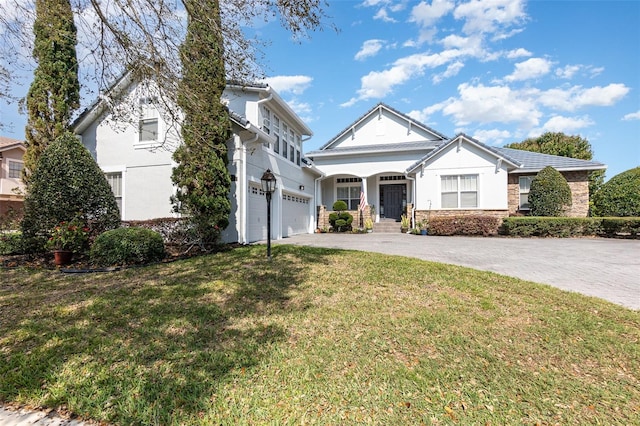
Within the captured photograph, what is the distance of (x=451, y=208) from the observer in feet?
54.3

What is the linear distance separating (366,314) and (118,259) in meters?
6.11

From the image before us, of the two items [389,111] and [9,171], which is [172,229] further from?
[9,171]

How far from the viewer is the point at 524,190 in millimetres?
17344

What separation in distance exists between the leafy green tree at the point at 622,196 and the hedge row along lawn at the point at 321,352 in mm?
15104

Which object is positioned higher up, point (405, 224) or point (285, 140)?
point (285, 140)

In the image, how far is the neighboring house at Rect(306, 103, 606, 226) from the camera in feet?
52.8

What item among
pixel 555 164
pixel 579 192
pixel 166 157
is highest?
pixel 555 164

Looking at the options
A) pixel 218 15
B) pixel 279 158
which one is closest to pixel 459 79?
pixel 279 158

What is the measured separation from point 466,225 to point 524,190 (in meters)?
5.30

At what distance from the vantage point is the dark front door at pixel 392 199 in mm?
19703

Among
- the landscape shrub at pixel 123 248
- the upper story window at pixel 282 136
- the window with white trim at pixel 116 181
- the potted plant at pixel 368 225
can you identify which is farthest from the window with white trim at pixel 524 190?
the window with white trim at pixel 116 181

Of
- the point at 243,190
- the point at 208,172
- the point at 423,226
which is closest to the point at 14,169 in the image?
the point at 243,190

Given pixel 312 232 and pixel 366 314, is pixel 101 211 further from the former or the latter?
pixel 312 232

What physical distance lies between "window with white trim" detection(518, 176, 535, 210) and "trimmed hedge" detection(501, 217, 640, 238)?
10.8 ft
